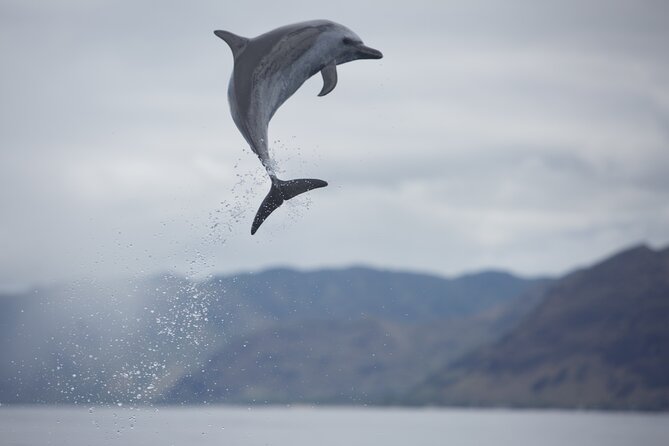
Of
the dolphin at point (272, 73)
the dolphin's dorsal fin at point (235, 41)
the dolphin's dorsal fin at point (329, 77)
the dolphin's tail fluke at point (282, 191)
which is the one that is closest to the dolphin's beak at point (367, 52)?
the dolphin at point (272, 73)

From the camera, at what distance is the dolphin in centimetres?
3027

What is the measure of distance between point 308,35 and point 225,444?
155 feet

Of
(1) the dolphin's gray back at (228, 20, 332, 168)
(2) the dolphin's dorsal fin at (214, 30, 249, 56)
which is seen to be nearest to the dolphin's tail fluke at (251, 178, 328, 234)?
(1) the dolphin's gray back at (228, 20, 332, 168)

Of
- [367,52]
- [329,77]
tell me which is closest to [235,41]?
[329,77]

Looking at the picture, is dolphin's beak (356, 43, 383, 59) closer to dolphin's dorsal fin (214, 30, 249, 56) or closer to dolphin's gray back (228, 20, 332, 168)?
dolphin's gray back (228, 20, 332, 168)

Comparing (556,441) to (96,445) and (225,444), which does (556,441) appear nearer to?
(225,444)

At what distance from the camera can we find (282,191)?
3088cm

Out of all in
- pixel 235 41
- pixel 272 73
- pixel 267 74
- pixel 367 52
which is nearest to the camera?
pixel 267 74

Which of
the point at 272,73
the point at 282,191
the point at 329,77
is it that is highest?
the point at 272,73

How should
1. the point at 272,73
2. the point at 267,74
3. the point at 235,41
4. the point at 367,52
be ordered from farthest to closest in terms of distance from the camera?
the point at 367,52 < the point at 235,41 < the point at 272,73 < the point at 267,74

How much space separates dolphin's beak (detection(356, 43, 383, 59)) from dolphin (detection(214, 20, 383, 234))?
1.07 ft

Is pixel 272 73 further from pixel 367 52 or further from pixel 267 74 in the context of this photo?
pixel 367 52

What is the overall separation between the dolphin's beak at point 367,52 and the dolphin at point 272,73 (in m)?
0.33

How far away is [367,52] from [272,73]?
3287mm
